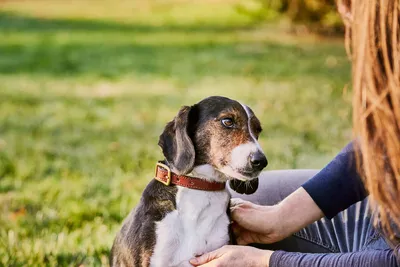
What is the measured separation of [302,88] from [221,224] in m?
7.61

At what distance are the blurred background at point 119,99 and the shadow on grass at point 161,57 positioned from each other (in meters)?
0.04

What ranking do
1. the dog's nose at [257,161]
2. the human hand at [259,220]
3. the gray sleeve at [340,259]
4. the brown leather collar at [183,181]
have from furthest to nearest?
the human hand at [259,220], the brown leather collar at [183,181], the dog's nose at [257,161], the gray sleeve at [340,259]

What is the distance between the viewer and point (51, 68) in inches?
492

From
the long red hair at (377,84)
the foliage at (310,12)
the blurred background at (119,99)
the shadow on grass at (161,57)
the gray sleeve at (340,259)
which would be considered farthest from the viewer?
the foliage at (310,12)

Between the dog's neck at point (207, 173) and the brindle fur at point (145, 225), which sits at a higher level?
the dog's neck at point (207, 173)

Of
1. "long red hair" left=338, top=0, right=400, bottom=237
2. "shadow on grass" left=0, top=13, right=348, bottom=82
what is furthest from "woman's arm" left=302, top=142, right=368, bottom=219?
"shadow on grass" left=0, top=13, right=348, bottom=82

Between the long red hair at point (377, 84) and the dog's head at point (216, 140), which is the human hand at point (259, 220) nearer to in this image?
the dog's head at point (216, 140)

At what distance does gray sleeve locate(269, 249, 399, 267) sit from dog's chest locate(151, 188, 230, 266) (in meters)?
0.32

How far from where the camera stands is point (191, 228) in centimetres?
308

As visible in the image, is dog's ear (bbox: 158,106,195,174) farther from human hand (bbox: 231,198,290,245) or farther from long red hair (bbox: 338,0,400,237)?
long red hair (bbox: 338,0,400,237)

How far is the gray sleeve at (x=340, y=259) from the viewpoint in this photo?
2742 millimetres

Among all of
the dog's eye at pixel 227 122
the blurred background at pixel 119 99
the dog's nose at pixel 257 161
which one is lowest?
the blurred background at pixel 119 99

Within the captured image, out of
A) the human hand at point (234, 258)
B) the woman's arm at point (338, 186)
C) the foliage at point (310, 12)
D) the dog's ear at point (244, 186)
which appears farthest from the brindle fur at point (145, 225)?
the foliage at point (310, 12)

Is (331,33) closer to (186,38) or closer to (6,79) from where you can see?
(186,38)
